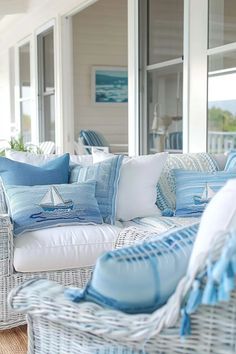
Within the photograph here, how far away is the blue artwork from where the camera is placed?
836cm

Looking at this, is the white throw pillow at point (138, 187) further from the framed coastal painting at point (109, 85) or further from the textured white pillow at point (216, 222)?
Result: the framed coastal painting at point (109, 85)

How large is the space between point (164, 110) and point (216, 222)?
14.2 ft

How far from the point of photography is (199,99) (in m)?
4.26

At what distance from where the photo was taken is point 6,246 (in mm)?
2566

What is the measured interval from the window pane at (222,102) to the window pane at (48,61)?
4.08 metres

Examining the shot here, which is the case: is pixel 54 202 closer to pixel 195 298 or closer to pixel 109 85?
pixel 195 298

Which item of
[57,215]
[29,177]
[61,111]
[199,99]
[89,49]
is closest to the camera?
[57,215]

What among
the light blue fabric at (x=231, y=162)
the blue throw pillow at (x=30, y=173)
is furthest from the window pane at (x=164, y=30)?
the blue throw pillow at (x=30, y=173)

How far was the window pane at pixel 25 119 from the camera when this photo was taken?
9.40 metres

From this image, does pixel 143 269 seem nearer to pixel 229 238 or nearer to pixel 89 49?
pixel 229 238

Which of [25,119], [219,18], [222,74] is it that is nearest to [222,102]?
[222,74]

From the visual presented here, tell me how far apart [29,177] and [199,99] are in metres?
1.82

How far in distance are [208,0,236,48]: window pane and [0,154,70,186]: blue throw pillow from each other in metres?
1.76

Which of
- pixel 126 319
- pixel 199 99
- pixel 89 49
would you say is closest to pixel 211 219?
pixel 126 319
